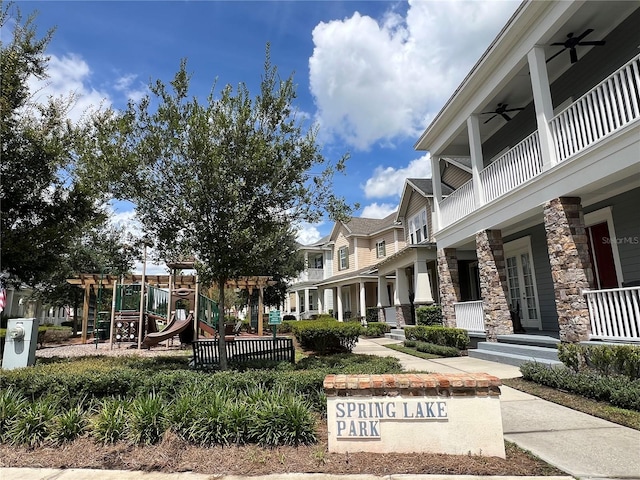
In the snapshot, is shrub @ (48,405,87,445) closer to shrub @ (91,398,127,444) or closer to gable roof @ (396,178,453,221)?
shrub @ (91,398,127,444)

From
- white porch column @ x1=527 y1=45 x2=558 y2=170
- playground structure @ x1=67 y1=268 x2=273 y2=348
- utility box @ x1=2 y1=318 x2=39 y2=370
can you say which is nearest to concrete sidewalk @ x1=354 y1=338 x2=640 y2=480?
white porch column @ x1=527 y1=45 x2=558 y2=170

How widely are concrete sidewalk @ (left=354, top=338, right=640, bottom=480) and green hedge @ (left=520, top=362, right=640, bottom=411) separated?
61 centimetres

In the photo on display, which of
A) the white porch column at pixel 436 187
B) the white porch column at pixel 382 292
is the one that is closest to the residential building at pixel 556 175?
the white porch column at pixel 436 187

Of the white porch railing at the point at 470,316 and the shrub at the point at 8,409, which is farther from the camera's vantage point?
the white porch railing at the point at 470,316

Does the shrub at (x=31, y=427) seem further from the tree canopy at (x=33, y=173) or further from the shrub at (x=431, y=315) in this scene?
the shrub at (x=431, y=315)

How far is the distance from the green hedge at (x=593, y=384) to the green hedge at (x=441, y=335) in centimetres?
408

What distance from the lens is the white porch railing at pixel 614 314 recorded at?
7.09 meters

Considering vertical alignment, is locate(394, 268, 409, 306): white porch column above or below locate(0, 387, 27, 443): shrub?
above

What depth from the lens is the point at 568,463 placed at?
378cm

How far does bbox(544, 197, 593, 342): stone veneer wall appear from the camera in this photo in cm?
788

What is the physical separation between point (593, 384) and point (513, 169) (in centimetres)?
582

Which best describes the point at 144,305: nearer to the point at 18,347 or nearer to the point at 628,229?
the point at 18,347

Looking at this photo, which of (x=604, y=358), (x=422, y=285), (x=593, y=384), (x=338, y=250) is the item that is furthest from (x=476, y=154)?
(x=338, y=250)

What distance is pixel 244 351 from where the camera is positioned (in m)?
9.37
